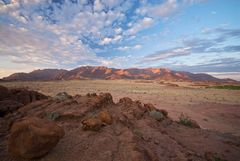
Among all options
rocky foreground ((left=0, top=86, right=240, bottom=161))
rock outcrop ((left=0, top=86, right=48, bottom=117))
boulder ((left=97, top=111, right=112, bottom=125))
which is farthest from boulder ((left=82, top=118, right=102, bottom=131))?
rock outcrop ((left=0, top=86, right=48, bottom=117))

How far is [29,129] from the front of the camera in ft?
11.1

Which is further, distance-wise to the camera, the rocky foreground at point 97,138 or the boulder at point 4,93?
the boulder at point 4,93

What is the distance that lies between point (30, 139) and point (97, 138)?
1572 millimetres

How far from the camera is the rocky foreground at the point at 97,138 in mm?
3484

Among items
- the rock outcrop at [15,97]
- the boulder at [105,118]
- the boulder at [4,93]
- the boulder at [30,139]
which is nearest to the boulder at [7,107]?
the rock outcrop at [15,97]

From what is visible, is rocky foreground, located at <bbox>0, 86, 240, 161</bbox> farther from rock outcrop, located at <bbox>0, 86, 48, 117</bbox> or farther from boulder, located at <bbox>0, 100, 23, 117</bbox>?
rock outcrop, located at <bbox>0, 86, 48, 117</bbox>

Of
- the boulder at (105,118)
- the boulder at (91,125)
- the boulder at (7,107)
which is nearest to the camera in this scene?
the boulder at (91,125)

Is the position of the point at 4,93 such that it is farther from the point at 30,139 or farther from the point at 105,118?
the point at 30,139

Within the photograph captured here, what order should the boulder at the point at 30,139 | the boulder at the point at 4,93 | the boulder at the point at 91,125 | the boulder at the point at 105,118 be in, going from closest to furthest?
the boulder at the point at 30,139 → the boulder at the point at 91,125 → the boulder at the point at 105,118 → the boulder at the point at 4,93

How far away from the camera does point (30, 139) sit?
10.9ft

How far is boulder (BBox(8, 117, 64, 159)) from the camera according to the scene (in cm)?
336

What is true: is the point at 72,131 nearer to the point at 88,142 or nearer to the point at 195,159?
the point at 88,142

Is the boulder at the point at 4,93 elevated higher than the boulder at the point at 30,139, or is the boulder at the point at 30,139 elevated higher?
the boulder at the point at 4,93

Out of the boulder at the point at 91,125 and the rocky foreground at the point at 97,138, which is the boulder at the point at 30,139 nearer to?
the rocky foreground at the point at 97,138
